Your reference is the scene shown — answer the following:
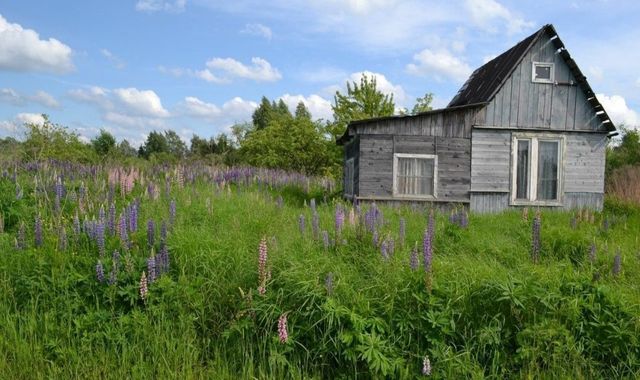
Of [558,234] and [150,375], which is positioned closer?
[150,375]

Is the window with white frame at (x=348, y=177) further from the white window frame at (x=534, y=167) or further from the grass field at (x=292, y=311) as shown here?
the grass field at (x=292, y=311)

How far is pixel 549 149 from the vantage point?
13859 mm

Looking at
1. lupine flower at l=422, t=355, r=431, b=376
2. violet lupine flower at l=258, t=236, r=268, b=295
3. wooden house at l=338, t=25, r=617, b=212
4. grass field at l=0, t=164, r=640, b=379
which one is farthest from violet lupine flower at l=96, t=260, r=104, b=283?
wooden house at l=338, t=25, r=617, b=212

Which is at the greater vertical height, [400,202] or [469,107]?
[469,107]

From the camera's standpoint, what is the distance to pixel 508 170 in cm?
1367

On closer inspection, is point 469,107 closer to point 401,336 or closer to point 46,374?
point 401,336

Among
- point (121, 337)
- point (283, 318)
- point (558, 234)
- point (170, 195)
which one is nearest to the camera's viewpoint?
point (283, 318)

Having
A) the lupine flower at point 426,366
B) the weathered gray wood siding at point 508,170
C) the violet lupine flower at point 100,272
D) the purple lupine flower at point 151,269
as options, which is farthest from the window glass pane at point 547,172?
the violet lupine flower at point 100,272

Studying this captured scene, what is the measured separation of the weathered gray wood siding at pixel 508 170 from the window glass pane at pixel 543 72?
1712mm

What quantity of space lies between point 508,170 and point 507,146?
2.31ft

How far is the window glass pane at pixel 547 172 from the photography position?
1380cm

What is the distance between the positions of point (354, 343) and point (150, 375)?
5.67ft

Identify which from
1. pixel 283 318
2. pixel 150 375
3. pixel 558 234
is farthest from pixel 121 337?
pixel 558 234

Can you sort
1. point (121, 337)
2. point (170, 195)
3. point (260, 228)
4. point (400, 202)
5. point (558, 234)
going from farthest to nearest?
point (400, 202) < point (170, 195) < point (558, 234) < point (260, 228) < point (121, 337)
